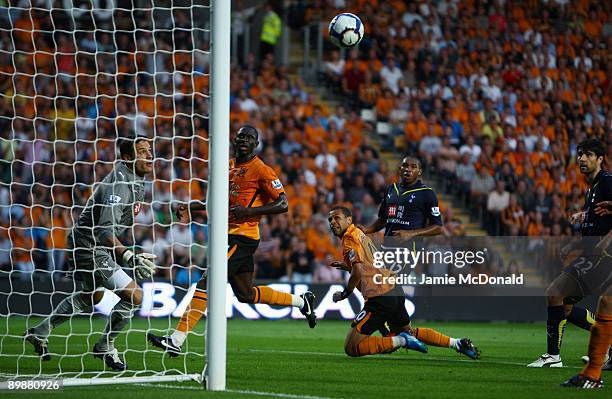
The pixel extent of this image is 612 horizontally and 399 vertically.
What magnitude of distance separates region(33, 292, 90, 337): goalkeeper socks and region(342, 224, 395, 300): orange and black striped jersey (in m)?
2.51

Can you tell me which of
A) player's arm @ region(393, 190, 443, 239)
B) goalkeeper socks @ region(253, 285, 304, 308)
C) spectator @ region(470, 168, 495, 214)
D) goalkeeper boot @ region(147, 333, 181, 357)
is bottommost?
goalkeeper boot @ region(147, 333, 181, 357)

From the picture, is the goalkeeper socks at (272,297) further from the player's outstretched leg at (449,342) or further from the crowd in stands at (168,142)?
the crowd in stands at (168,142)

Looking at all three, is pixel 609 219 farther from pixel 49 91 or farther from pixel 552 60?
pixel 552 60

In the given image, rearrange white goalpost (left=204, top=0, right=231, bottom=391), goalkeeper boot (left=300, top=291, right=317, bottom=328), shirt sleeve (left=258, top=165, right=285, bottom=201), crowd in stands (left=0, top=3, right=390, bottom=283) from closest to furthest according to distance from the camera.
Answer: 1. white goalpost (left=204, top=0, right=231, bottom=391)
2. shirt sleeve (left=258, top=165, right=285, bottom=201)
3. goalkeeper boot (left=300, top=291, right=317, bottom=328)
4. crowd in stands (left=0, top=3, right=390, bottom=283)

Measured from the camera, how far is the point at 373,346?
32.7 ft

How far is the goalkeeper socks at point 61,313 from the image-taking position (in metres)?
9.54

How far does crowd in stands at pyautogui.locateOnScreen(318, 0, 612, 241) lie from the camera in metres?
20.7

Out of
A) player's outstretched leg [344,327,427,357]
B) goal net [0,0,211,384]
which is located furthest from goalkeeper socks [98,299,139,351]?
goal net [0,0,211,384]

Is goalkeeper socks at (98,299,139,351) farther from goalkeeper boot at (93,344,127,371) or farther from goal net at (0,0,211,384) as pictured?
goal net at (0,0,211,384)

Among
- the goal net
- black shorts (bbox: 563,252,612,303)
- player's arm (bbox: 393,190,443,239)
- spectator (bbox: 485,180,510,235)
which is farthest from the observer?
spectator (bbox: 485,180,510,235)

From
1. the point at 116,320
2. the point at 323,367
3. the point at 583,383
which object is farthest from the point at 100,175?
the point at 583,383

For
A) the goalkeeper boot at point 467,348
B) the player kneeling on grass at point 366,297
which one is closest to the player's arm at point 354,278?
the player kneeling on grass at point 366,297

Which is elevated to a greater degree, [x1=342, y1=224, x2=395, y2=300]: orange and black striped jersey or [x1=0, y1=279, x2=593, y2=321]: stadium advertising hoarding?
[x1=342, y1=224, x2=395, y2=300]: orange and black striped jersey

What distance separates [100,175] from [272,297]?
25.7 feet
